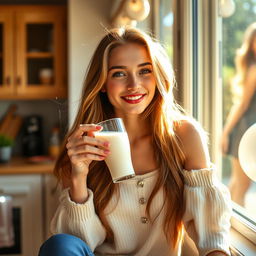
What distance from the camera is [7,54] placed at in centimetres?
343

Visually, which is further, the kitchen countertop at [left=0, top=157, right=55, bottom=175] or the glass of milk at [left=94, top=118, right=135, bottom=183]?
the kitchen countertop at [left=0, top=157, right=55, bottom=175]

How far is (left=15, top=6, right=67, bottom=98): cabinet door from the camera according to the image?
344cm

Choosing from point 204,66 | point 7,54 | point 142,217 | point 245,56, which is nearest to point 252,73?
point 245,56

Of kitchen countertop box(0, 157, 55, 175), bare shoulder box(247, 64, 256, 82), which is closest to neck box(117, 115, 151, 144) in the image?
bare shoulder box(247, 64, 256, 82)

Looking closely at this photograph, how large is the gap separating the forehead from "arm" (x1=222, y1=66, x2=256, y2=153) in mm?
598

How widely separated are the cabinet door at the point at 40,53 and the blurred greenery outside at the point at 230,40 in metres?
1.75

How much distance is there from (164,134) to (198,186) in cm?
24

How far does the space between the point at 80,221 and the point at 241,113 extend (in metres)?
0.89

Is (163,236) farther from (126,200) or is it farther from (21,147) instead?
(21,147)

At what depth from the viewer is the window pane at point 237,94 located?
74.3 inches

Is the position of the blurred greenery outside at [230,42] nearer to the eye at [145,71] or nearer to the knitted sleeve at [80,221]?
the eye at [145,71]

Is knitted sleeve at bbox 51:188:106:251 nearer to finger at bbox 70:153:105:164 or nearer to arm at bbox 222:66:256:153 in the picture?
finger at bbox 70:153:105:164

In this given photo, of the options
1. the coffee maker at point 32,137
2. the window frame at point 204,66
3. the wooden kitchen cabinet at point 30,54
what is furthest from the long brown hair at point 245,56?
the coffee maker at point 32,137

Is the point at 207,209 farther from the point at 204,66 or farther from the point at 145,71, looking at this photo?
the point at 204,66
